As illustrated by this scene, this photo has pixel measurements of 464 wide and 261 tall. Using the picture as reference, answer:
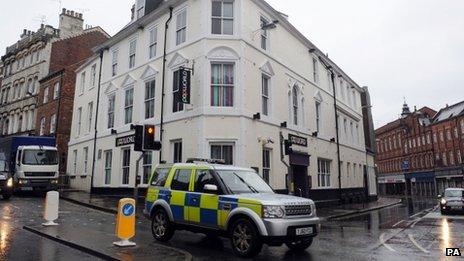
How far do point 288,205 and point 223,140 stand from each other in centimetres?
856

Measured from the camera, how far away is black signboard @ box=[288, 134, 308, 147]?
64.9 ft

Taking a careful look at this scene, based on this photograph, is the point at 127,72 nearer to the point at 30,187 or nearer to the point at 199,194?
the point at 30,187

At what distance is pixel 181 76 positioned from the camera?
16406mm

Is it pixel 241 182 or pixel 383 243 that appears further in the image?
pixel 383 243

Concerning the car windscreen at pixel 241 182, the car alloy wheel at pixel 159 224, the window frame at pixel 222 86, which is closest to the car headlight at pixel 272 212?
the car windscreen at pixel 241 182

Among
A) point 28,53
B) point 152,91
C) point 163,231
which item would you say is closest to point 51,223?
point 163,231

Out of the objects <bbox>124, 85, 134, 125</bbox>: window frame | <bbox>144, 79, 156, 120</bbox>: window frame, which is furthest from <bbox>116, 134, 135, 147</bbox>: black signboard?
<bbox>144, 79, 156, 120</bbox>: window frame

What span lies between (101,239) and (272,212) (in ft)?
15.0

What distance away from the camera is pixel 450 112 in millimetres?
57469

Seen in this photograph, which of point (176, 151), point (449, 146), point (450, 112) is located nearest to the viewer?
point (176, 151)

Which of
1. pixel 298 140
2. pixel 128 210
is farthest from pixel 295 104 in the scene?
pixel 128 210

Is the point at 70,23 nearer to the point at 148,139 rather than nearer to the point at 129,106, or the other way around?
the point at 129,106

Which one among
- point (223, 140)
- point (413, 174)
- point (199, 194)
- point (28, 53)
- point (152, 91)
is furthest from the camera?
point (413, 174)

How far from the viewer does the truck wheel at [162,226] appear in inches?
361
